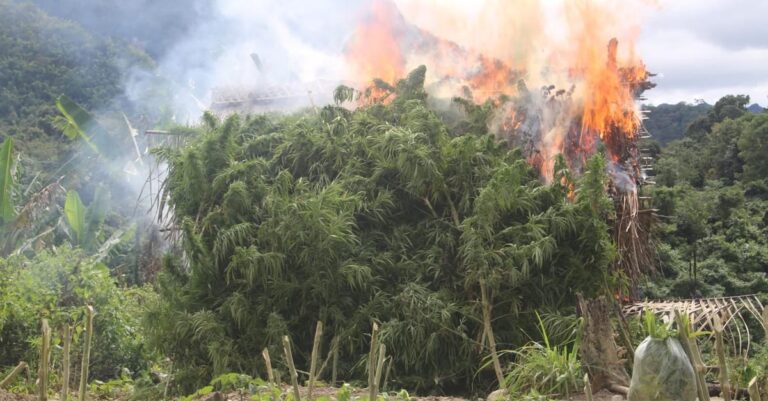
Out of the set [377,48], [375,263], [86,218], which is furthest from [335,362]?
[86,218]

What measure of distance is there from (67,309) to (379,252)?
17.1ft

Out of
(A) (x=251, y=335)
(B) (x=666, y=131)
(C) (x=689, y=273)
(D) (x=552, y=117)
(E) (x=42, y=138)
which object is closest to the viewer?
(A) (x=251, y=335)

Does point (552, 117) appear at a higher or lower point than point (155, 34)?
lower

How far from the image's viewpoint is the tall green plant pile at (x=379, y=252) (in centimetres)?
809

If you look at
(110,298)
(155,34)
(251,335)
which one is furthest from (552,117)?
(155,34)

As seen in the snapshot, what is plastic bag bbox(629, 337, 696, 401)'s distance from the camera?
480 cm

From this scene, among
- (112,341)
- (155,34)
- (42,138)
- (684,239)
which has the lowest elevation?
(112,341)

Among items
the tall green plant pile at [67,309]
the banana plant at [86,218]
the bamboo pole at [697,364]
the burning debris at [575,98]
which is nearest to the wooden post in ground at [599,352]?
the bamboo pole at [697,364]

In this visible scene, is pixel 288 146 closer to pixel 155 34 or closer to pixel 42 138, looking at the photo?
pixel 42 138

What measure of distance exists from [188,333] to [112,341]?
3.39 m

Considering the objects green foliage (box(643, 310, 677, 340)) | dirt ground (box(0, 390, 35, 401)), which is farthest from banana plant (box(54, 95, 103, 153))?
→ green foliage (box(643, 310, 677, 340))

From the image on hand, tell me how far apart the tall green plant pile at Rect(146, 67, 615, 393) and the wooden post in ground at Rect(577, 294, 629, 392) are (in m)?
1.39

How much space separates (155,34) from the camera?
3762 centimetres

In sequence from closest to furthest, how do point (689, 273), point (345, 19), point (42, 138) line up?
point (345, 19) → point (689, 273) → point (42, 138)
